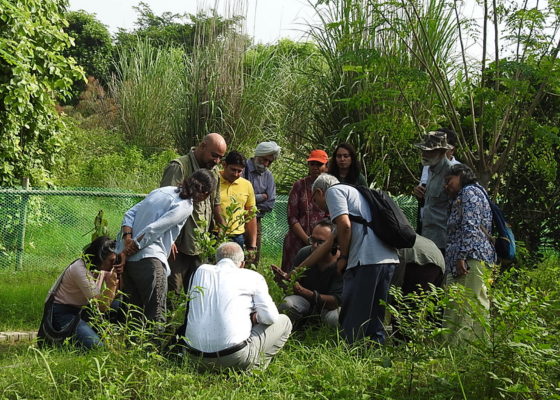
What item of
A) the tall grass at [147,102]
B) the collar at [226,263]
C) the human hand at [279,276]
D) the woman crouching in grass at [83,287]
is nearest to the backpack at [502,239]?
the human hand at [279,276]

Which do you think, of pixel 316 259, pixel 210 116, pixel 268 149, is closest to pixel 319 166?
pixel 268 149

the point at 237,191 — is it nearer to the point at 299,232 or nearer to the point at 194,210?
the point at 299,232

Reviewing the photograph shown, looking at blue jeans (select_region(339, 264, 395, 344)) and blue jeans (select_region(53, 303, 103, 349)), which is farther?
blue jeans (select_region(53, 303, 103, 349))

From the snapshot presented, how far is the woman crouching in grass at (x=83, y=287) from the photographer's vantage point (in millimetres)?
5512

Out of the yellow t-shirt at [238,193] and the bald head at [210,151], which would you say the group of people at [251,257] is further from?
the yellow t-shirt at [238,193]

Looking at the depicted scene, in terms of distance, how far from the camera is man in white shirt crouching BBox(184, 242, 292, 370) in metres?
4.69

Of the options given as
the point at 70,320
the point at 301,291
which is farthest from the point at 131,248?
the point at 301,291

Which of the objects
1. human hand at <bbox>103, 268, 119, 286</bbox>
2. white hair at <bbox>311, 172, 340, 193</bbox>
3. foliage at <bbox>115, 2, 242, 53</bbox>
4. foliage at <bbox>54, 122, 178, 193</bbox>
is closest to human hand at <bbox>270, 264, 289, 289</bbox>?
white hair at <bbox>311, 172, 340, 193</bbox>

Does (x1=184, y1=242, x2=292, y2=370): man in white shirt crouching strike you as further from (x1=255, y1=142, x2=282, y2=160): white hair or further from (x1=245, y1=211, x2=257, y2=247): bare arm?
(x1=255, y1=142, x2=282, y2=160): white hair

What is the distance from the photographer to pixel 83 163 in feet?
54.5

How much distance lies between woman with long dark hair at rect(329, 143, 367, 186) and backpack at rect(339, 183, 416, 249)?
4.67 feet

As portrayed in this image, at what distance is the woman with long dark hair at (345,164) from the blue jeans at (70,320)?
9.32ft

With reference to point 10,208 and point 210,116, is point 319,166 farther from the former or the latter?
point 210,116

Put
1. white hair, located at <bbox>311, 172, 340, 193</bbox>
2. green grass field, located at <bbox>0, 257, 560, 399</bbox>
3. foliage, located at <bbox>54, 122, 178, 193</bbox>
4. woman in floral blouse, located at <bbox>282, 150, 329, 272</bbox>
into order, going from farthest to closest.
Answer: foliage, located at <bbox>54, 122, 178, 193</bbox>, woman in floral blouse, located at <bbox>282, 150, 329, 272</bbox>, white hair, located at <bbox>311, 172, 340, 193</bbox>, green grass field, located at <bbox>0, 257, 560, 399</bbox>
